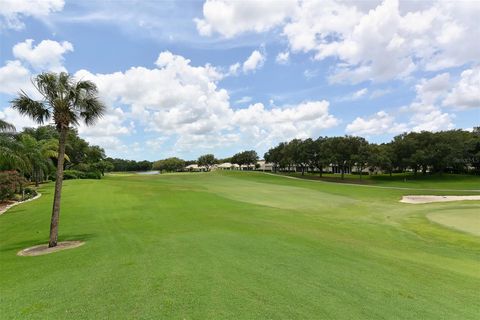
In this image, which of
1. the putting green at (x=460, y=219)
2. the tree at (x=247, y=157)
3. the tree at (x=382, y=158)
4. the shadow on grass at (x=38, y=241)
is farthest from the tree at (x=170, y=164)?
the shadow on grass at (x=38, y=241)

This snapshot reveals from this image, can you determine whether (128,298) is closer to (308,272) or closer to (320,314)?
(320,314)

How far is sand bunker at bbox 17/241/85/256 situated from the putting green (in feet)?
62.9

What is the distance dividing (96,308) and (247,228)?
378 inches

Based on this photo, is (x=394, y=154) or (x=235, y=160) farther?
(x=235, y=160)

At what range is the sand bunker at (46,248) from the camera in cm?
1106

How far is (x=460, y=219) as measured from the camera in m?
20.8

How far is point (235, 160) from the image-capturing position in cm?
15050

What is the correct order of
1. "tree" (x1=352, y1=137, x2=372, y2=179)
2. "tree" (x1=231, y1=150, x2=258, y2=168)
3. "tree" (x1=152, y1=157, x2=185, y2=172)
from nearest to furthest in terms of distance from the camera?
"tree" (x1=352, y1=137, x2=372, y2=179), "tree" (x1=231, y1=150, x2=258, y2=168), "tree" (x1=152, y1=157, x2=185, y2=172)

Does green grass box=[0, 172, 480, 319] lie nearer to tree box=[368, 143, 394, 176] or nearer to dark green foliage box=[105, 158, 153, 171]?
tree box=[368, 143, 394, 176]

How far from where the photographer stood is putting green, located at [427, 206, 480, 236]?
57.7 feet

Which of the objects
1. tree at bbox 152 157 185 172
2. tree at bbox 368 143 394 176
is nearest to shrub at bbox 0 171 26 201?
tree at bbox 368 143 394 176

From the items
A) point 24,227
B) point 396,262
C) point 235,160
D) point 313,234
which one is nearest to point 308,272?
point 396,262

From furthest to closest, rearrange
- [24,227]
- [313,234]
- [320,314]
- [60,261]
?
1. [24,227]
2. [313,234]
3. [60,261]
4. [320,314]

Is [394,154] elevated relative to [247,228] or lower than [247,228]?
elevated
